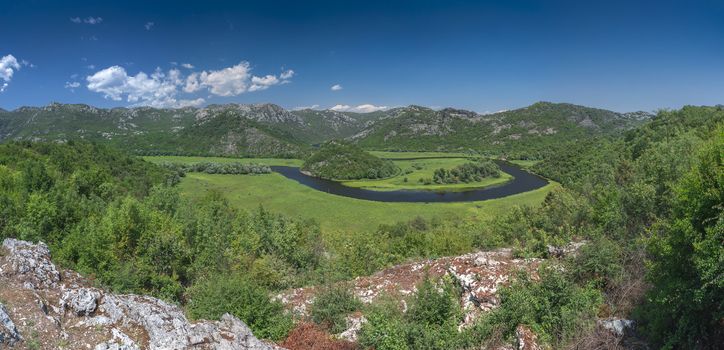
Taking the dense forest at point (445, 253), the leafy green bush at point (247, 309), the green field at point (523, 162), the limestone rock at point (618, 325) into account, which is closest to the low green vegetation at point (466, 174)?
the green field at point (523, 162)

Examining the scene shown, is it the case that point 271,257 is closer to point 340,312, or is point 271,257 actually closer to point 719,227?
point 340,312

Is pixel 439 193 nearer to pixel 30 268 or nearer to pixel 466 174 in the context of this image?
pixel 466 174

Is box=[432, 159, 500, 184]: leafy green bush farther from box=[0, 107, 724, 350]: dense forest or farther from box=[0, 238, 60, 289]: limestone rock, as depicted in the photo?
box=[0, 238, 60, 289]: limestone rock

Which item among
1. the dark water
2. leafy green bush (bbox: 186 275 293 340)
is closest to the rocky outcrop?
leafy green bush (bbox: 186 275 293 340)

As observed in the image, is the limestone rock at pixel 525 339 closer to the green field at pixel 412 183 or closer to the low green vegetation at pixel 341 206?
the low green vegetation at pixel 341 206

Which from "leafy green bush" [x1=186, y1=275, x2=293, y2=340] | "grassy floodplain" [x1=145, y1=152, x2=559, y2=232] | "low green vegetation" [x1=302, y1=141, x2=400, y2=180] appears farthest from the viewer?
"low green vegetation" [x1=302, y1=141, x2=400, y2=180]

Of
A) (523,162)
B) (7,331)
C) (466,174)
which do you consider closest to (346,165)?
(466,174)
